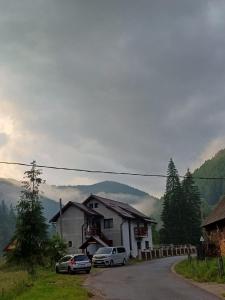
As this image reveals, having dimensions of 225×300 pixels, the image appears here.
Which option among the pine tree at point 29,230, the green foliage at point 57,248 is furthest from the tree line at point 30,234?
the green foliage at point 57,248

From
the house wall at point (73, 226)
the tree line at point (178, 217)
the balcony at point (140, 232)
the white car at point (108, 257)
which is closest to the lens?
the white car at point (108, 257)

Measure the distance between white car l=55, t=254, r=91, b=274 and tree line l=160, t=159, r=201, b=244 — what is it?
51.8 m

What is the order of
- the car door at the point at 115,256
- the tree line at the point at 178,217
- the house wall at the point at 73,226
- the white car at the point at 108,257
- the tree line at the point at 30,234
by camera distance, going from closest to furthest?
1. the tree line at the point at 30,234
2. the white car at the point at 108,257
3. the car door at the point at 115,256
4. the house wall at the point at 73,226
5. the tree line at the point at 178,217

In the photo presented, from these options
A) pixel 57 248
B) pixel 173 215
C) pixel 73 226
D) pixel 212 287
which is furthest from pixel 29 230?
pixel 173 215

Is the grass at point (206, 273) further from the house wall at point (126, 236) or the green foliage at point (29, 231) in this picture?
the house wall at point (126, 236)

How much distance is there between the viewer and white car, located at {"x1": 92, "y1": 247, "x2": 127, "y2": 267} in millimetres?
48188

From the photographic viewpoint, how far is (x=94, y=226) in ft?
224

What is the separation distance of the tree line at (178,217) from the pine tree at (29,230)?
A: 54.3 metres

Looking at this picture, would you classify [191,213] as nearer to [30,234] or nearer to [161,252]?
[161,252]

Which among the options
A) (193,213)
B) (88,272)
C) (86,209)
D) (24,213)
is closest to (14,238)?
Answer: (24,213)

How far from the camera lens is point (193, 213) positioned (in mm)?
95250

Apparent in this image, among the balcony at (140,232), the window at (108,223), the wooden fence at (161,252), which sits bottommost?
the wooden fence at (161,252)

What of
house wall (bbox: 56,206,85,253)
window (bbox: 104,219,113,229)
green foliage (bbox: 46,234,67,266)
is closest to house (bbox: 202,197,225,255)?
green foliage (bbox: 46,234,67,266)

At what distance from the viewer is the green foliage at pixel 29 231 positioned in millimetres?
37125
